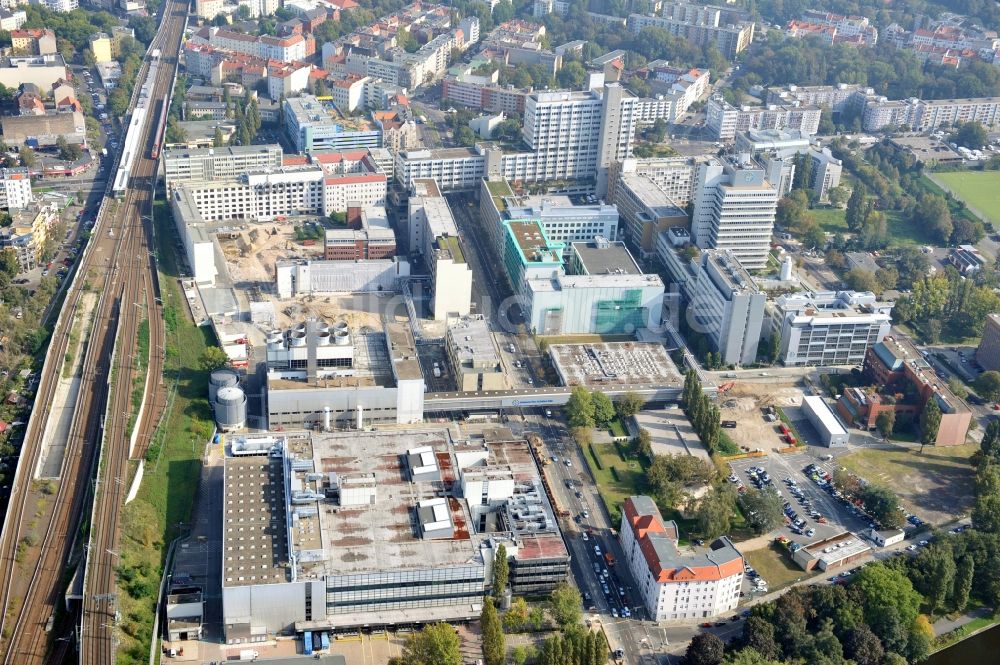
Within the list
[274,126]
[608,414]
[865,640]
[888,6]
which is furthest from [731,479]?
[888,6]

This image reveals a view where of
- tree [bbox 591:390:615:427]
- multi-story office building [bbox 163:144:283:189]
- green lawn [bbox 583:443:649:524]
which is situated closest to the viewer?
green lawn [bbox 583:443:649:524]

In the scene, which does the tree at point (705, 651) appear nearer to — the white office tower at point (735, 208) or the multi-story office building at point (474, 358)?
the multi-story office building at point (474, 358)

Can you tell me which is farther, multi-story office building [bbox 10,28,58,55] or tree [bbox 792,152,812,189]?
multi-story office building [bbox 10,28,58,55]

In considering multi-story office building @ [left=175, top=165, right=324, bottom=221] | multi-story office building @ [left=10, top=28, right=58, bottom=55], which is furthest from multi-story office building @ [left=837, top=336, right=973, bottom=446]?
multi-story office building @ [left=10, top=28, right=58, bottom=55]

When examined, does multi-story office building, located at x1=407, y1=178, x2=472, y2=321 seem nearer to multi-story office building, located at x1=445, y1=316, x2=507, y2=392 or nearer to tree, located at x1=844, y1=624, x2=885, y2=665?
multi-story office building, located at x1=445, y1=316, x2=507, y2=392

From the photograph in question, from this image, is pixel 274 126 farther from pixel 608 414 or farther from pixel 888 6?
pixel 888 6

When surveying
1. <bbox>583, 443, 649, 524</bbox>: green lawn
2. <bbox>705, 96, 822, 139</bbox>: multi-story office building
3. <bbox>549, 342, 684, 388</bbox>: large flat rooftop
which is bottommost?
<bbox>583, 443, 649, 524</bbox>: green lawn
